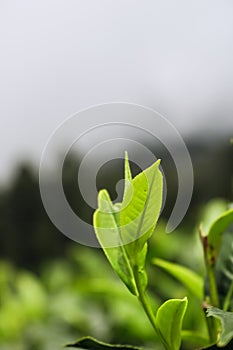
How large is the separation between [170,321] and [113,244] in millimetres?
72

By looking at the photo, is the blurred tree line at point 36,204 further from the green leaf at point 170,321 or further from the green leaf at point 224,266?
the green leaf at point 170,321

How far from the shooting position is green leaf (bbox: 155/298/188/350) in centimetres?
47

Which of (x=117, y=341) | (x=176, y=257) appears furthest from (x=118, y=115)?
(x=176, y=257)

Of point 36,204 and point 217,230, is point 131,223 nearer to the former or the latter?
point 217,230

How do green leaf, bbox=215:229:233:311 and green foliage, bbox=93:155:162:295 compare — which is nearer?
green foliage, bbox=93:155:162:295

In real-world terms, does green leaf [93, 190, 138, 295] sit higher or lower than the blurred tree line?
higher

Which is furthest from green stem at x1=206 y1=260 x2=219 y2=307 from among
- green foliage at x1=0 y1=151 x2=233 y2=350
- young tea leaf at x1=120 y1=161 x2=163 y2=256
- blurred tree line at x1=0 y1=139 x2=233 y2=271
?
blurred tree line at x1=0 y1=139 x2=233 y2=271

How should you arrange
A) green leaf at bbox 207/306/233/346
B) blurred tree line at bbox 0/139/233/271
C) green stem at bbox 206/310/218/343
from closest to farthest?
green leaf at bbox 207/306/233/346 → green stem at bbox 206/310/218/343 → blurred tree line at bbox 0/139/233/271

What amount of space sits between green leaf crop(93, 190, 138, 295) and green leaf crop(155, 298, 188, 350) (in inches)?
1.0

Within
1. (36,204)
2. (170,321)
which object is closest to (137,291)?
(170,321)

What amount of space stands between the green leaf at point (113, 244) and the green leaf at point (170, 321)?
0.09 feet

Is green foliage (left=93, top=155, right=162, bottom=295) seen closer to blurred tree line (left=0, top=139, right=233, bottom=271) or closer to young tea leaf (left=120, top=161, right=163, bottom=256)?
young tea leaf (left=120, top=161, right=163, bottom=256)

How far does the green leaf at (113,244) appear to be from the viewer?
482mm

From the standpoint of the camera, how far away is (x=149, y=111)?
1.66ft
